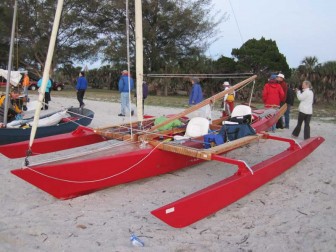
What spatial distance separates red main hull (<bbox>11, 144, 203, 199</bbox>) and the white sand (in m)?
0.20

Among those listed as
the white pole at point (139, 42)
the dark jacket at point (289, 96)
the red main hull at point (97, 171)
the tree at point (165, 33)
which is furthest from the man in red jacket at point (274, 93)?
the tree at point (165, 33)

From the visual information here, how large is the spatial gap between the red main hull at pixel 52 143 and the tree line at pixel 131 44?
19288 mm

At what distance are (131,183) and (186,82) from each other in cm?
2324

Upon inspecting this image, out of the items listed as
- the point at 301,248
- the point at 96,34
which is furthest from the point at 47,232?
the point at 96,34

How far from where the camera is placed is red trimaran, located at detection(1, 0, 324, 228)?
411 centimetres

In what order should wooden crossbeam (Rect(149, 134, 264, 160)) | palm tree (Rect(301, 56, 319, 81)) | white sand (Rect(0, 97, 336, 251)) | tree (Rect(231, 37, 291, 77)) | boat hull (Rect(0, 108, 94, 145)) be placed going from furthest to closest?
tree (Rect(231, 37, 291, 77)) → palm tree (Rect(301, 56, 319, 81)) → boat hull (Rect(0, 108, 94, 145)) → wooden crossbeam (Rect(149, 134, 264, 160)) → white sand (Rect(0, 97, 336, 251))

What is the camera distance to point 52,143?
5945 millimetres

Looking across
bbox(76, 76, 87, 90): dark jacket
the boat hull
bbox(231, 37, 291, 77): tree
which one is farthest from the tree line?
the boat hull

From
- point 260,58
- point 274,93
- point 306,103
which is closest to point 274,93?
point 274,93

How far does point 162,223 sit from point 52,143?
2.75m

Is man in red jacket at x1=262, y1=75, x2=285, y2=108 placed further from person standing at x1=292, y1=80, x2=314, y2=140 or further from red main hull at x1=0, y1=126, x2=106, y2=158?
red main hull at x1=0, y1=126, x2=106, y2=158

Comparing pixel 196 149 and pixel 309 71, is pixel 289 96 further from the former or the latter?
pixel 309 71

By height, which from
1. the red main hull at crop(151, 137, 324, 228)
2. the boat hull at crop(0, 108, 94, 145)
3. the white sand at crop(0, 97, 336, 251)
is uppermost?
the boat hull at crop(0, 108, 94, 145)

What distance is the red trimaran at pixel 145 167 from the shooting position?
4.11 meters
